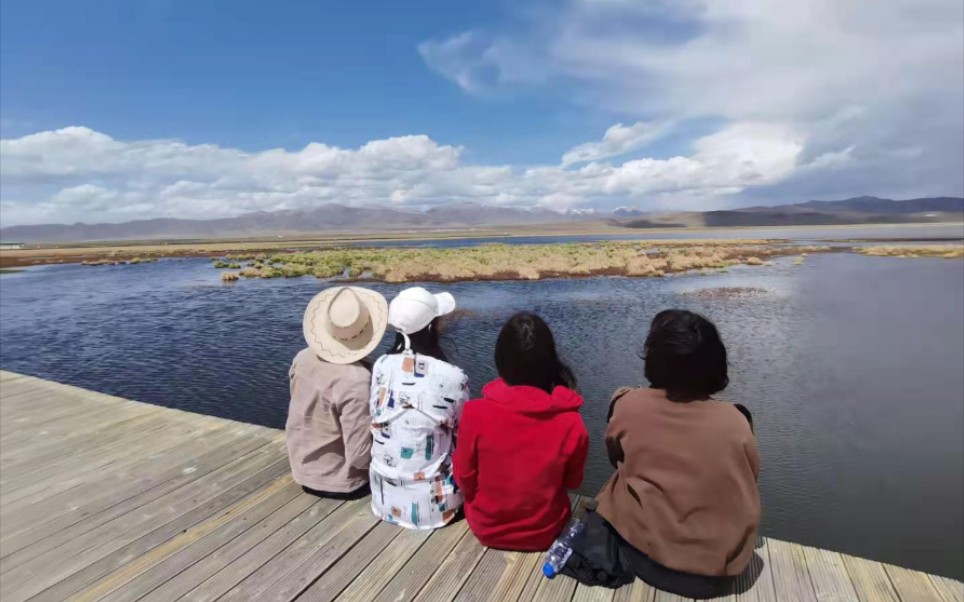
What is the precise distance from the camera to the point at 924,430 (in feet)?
27.0

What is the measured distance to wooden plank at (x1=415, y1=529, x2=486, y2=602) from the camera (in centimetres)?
259

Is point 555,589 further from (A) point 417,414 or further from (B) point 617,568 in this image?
(A) point 417,414

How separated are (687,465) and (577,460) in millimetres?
546

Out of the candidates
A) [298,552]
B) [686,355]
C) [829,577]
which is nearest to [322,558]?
[298,552]

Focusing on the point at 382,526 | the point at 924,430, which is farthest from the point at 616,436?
the point at 924,430

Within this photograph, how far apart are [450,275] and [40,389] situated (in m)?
21.7

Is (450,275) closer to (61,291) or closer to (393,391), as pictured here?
(61,291)

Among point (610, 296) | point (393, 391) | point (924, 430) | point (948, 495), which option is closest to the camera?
point (393, 391)

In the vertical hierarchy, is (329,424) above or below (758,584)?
above

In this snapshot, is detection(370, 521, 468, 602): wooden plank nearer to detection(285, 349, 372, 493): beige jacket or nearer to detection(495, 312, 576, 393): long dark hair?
detection(285, 349, 372, 493): beige jacket

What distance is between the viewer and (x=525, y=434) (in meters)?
2.60

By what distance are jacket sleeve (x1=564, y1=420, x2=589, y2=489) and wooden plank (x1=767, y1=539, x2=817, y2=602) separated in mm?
1108

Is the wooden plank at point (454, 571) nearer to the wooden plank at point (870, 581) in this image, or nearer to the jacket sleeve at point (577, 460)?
the jacket sleeve at point (577, 460)

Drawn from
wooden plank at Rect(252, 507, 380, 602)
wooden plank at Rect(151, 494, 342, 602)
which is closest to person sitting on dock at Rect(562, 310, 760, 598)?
wooden plank at Rect(252, 507, 380, 602)
